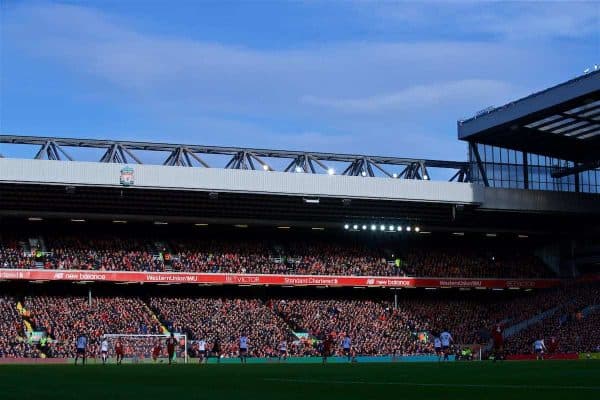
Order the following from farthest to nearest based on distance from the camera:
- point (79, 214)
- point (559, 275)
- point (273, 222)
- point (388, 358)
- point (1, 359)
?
point (559, 275) → point (273, 222) → point (79, 214) → point (388, 358) → point (1, 359)

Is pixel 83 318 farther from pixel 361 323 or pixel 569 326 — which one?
pixel 569 326

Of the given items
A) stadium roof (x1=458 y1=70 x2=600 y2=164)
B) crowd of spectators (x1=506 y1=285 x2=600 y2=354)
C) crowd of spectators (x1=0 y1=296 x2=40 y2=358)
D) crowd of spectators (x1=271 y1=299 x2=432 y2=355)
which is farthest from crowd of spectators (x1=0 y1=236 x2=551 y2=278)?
stadium roof (x1=458 y1=70 x2=600 y2=164)

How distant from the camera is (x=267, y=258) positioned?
7100 centimetres

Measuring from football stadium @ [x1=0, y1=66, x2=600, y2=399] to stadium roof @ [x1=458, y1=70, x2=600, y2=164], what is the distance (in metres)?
0.15

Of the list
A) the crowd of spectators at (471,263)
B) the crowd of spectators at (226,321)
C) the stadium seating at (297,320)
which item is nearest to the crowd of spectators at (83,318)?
the stadium seating at (297,320)

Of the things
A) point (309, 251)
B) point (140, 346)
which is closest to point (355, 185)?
point (309, 251)

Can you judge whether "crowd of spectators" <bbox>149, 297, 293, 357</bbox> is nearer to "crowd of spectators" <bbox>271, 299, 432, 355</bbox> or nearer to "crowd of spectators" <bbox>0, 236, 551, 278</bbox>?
"crowd of spectators" <bbox>271, 299, 432, 355</bbox>

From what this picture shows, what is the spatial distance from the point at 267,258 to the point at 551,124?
883 inches

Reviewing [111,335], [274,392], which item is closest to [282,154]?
[111,335]

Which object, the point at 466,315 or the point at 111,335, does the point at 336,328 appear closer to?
the point at 466,315

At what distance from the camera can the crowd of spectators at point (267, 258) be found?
64938 mm

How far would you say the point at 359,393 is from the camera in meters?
17.0

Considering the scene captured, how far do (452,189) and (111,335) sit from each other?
87.7 feet

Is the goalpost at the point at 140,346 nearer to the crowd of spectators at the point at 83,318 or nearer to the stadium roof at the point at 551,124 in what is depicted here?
the crowd of spectators at the point at 83,318
